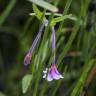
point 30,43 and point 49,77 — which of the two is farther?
point 30,43

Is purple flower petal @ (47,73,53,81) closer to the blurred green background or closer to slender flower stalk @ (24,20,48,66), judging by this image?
slender flower stalk @ (24,20,48,66)

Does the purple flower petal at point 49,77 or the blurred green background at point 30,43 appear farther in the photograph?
the blurred green background at point 30,43

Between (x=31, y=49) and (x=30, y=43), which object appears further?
(x=30, y=43)

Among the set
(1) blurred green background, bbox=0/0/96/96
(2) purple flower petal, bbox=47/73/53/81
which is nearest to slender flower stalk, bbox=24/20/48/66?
(2) purple flower petal, bbox=47/73/53/81

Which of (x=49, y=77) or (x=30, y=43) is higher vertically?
(x=49, y=77)

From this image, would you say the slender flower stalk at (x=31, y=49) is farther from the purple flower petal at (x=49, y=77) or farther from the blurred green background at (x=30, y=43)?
the blurred green background at (x=30, y=43)

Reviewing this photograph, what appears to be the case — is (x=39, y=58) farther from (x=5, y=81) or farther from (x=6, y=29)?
(x=6, y=29)

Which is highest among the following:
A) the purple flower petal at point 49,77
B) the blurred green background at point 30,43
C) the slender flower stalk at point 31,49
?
the slender flower stalk at point 31,49

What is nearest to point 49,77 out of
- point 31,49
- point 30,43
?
point 31,49

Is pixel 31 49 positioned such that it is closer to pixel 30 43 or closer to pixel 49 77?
pixel 49 77

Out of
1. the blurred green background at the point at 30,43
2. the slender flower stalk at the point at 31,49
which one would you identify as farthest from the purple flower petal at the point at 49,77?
the blurred green background at the point at 30,43

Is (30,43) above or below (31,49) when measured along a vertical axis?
below
